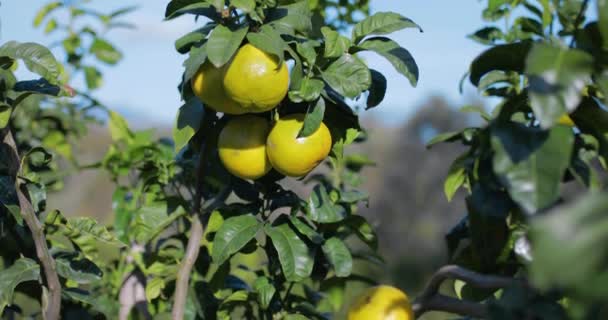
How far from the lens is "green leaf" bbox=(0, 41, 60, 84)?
1.03 metres

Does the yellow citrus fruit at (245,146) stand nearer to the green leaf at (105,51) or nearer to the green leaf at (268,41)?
the green leaf at (268,41)

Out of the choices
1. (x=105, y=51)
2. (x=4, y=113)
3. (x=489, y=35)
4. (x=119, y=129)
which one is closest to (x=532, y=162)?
(x=4, y=113)

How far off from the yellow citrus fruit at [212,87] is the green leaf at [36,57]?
201 millimetres

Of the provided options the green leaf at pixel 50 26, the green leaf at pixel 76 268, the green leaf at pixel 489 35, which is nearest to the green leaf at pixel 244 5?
the green leaf at pixel 76 268

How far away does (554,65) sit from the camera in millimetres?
660

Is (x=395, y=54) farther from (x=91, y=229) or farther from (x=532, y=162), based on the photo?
(x=91, y=229)

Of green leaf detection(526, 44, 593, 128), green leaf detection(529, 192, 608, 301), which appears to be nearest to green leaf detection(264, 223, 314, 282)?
green leaf detection(526, 44, 593, 128)

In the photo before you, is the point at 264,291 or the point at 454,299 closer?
the point at 454,299

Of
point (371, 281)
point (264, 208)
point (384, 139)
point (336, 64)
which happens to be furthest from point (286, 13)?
point (384, 139)

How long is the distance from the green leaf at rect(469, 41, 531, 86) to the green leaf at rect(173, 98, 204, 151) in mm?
423

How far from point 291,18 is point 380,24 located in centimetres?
13

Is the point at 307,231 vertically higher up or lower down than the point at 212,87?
lower down

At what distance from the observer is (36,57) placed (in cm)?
104

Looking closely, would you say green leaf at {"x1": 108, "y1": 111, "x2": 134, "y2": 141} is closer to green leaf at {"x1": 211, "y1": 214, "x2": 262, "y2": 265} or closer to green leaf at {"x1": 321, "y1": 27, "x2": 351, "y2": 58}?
green leaf at {"x1": 211, "y1": 214, "x2": 262, "y2": 265}
